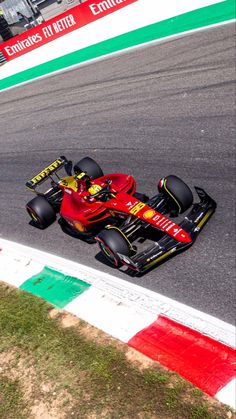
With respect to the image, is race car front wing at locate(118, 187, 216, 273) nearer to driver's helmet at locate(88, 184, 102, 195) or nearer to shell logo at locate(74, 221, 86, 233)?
shell logo at locate(74, 221, 86, 233)

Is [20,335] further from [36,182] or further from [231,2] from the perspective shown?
[231,2]

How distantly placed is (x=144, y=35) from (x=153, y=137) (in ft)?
27.5

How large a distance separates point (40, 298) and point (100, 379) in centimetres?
220

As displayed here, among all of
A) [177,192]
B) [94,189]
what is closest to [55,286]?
[94,189]

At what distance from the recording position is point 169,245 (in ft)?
21.6

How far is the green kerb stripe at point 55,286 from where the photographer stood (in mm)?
6986

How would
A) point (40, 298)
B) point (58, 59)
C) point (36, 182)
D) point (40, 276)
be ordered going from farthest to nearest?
point (58, 59)
point (36, 182)
point (40, 276)
point (40, 298)

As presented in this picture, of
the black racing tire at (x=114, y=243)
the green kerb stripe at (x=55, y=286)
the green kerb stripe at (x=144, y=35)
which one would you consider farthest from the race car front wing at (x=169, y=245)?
the green kerb stripe at (x=144, y=35)

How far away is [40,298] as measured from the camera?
285 inches

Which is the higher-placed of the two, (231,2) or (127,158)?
(231,2)

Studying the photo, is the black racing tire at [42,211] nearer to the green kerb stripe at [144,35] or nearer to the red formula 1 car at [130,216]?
the red formula 1 car at [130,216]

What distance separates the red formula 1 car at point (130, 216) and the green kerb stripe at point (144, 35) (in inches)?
349

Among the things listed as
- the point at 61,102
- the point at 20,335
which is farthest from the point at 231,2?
the point at 20,335

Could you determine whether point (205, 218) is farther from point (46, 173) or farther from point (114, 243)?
point (46, 173)
